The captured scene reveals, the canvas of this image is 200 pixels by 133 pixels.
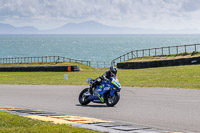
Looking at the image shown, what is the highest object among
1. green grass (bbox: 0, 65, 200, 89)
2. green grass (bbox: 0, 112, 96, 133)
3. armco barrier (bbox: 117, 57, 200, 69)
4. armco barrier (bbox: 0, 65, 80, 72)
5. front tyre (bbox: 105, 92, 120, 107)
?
armco barrier (bbox: 117, 57, 200, 69)

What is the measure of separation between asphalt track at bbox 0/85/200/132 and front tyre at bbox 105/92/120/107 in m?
0.24

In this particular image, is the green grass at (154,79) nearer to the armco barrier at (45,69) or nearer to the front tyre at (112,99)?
the front tyre at (112,99)

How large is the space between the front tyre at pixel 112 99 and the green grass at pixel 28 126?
3521 mm

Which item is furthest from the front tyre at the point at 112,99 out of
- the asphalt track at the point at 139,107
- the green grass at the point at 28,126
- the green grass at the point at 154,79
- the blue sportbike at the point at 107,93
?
the green grass at the point at 154,79

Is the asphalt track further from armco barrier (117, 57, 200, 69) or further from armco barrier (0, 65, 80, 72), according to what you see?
armco barrier (0, 65, 80, 72)

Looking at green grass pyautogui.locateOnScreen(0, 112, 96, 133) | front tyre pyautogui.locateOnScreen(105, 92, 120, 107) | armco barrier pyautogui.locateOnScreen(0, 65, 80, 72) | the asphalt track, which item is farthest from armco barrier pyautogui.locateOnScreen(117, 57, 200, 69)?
green grass pyautogui.locateOnScreen(0, 112, 96, 133)

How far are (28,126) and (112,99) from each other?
13.7 feet

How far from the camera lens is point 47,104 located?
14.6 m

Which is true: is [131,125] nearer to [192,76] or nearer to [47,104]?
[47,104]

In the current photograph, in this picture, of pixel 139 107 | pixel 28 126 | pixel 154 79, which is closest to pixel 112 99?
pixel 139 107

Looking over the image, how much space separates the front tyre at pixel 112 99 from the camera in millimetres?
12867

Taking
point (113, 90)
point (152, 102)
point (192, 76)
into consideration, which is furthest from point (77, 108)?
point (192, 76)

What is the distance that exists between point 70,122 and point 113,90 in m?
3.24

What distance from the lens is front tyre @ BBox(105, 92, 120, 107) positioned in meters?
12.9
